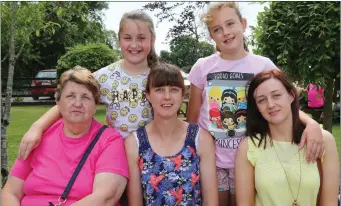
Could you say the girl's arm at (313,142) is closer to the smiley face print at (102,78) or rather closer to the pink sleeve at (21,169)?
the smiley face print at (102,78)

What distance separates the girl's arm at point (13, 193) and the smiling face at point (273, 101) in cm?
173

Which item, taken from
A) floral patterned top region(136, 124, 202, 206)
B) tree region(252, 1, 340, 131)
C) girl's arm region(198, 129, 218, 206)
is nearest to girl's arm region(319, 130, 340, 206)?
girl's arm region(198, 129, 218, 206)

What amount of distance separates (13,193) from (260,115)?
1.78 meters

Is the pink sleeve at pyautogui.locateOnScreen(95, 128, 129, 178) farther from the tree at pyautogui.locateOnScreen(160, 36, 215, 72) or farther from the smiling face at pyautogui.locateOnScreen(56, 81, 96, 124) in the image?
the tree at pyautogui.locateOnScreen(160, 36, 215, 72)

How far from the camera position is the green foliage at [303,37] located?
4289 millimetres

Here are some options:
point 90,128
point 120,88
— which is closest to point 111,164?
point 90,128

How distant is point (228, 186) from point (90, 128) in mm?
1095

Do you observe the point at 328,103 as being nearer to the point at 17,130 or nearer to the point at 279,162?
the point at 279,162

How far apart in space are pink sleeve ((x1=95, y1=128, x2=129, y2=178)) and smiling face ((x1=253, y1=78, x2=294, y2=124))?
0.99 metres

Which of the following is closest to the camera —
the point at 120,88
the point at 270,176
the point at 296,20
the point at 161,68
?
the point at 270,176

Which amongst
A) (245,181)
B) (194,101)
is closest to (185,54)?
(194,101)

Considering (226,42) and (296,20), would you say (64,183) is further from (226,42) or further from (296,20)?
(296,20)

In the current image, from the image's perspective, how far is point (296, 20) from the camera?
438 centimetres

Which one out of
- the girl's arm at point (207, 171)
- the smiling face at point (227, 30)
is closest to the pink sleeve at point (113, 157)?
the girl's arm at point (207, 171)
